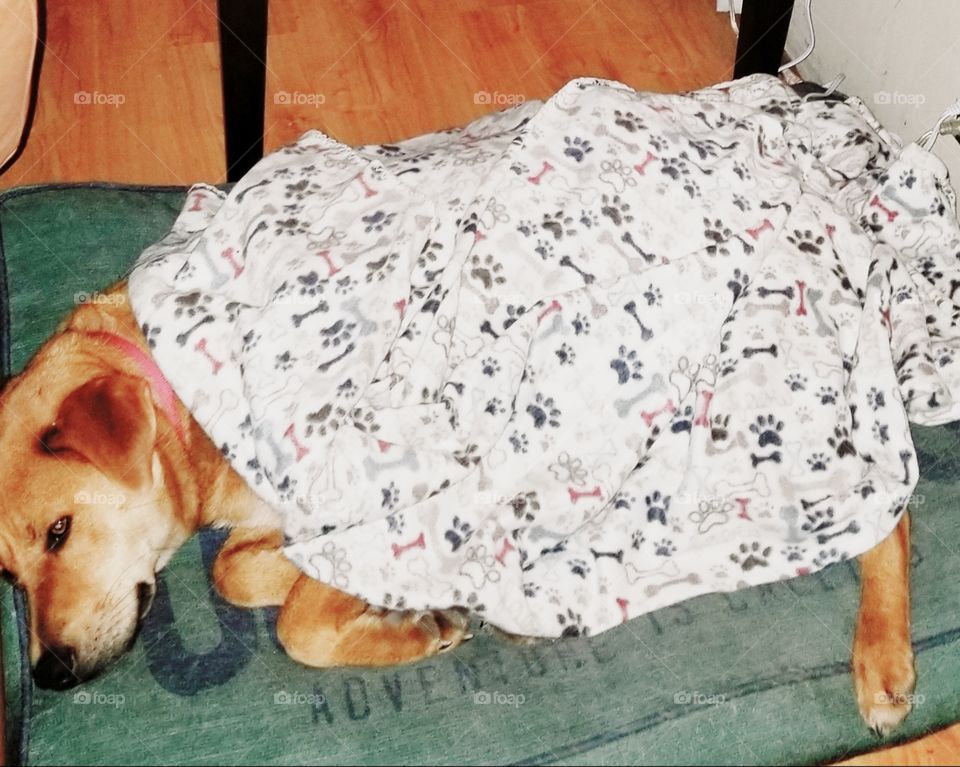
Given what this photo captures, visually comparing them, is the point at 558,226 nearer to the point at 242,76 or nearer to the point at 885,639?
the point at 885,639

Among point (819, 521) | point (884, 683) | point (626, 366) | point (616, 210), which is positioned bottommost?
point (884, 683)

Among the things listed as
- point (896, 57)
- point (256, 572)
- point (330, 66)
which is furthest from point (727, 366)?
point (330, 66)

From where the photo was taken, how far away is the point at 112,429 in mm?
1020

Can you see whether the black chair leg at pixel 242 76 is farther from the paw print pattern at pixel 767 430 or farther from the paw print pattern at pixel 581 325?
the paw print pattern at pixel 767 430

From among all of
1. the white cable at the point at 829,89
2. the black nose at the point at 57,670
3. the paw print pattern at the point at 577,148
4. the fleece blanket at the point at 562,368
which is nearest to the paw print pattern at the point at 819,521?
the fleece blanket at the point at 562,368

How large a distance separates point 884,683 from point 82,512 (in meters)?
0.78

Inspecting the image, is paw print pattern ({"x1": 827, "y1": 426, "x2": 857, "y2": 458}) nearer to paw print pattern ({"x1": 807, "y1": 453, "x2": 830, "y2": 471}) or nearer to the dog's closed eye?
paw print pattern ({"x1": 807, "y1": 453, "x2": 830, "y2": 471})

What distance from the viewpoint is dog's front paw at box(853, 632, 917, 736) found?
943mm

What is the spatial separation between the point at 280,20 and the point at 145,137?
396 mm

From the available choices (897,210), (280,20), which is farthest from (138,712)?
(280,20)

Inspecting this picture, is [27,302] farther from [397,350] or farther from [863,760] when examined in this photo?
[863,760]

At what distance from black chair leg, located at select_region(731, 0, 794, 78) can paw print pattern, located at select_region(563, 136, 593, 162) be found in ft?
2.08

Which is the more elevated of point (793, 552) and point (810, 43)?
point (810, 43)

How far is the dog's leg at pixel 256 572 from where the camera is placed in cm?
97
